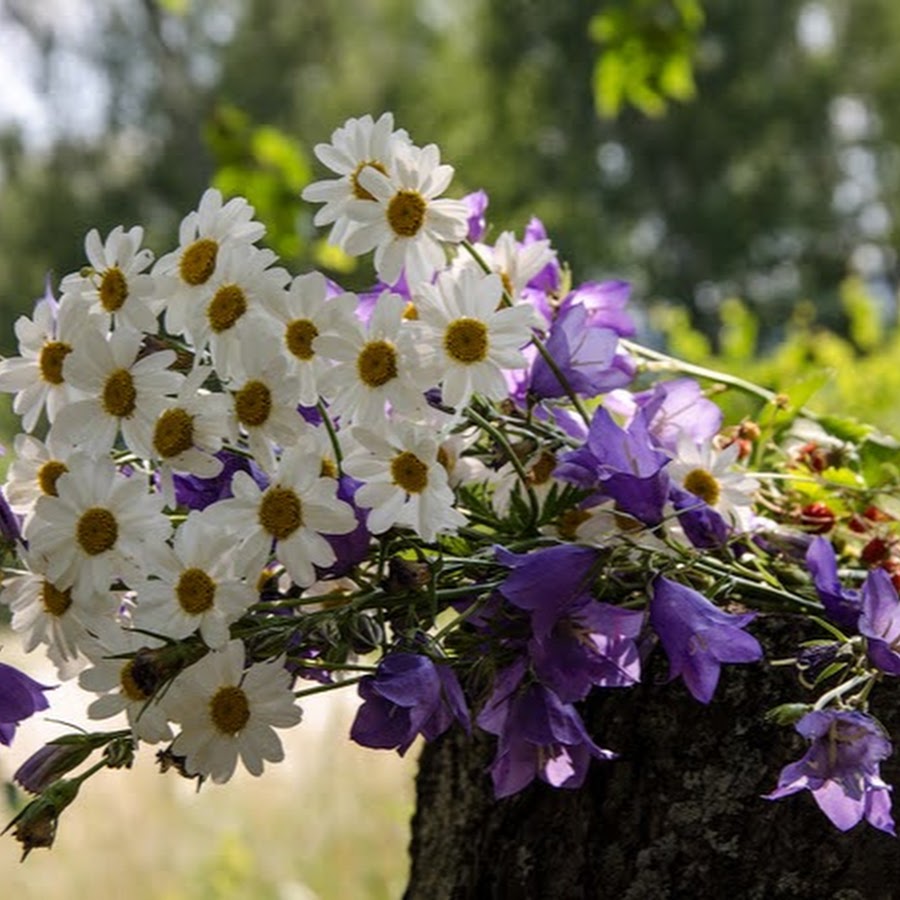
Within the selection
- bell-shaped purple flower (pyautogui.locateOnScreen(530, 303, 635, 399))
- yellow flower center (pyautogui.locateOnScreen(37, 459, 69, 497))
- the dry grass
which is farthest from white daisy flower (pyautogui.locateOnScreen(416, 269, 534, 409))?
the dry grass

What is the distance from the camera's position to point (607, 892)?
916 mm

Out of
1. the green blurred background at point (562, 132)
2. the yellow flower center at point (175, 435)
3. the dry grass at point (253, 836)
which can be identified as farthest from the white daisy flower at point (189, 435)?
the green blurred background at point (562, 132)

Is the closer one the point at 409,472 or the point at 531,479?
the point at 409,472

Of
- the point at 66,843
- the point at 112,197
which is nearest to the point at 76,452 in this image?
the point at 66,843

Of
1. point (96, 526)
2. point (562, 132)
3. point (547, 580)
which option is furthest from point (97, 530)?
point (562, 132)

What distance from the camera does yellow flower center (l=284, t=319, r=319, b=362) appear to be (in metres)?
0.77

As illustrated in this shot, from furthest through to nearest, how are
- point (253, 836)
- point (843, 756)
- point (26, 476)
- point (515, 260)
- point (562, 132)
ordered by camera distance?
point (562, 132) → point (253, 836) → point (515, 260) → point (26, 476) → point (843, 756)

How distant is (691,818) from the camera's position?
2.95 ft

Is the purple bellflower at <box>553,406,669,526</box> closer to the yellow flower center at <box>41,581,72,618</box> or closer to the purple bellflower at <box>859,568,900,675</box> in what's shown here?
the purple bellflower at <box>859,568,900,675</box>

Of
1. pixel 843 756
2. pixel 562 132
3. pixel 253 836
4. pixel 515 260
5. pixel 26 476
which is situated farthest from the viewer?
pixel 562 132

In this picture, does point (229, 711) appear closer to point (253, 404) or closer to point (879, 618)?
point (253, 404)

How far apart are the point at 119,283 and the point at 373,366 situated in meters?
0.15

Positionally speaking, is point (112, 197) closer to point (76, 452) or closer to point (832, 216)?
point (832, 216)

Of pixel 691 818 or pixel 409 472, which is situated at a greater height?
pixel 409 472
